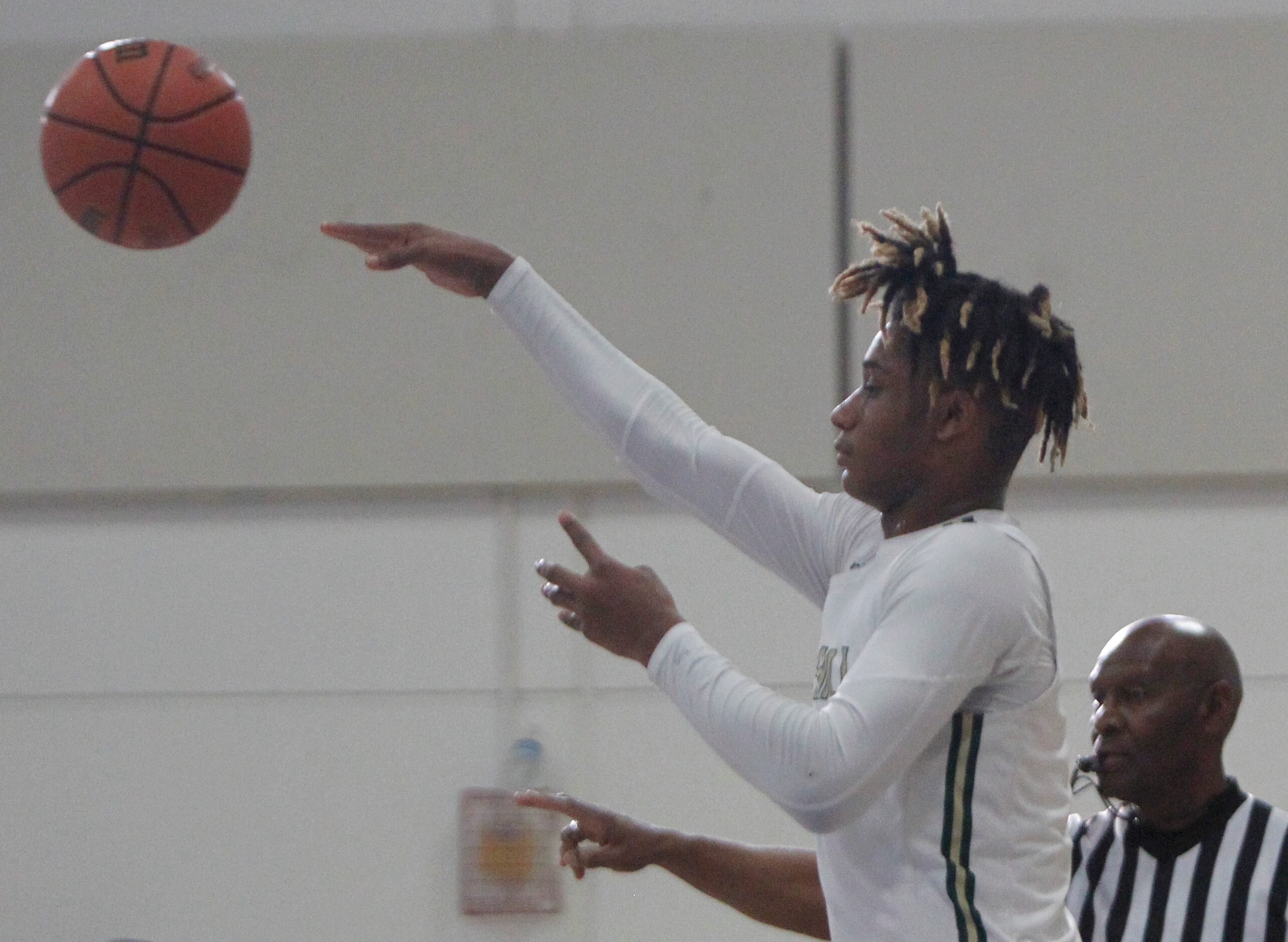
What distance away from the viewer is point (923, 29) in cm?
414

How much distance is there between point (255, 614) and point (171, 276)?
976 mm

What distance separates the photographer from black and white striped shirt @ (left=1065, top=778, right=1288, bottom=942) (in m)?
2.10

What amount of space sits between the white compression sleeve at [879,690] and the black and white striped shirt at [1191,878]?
0.98 meters

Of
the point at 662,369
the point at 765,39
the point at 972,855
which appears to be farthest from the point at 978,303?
the point at 765,39

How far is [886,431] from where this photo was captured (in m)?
1.52

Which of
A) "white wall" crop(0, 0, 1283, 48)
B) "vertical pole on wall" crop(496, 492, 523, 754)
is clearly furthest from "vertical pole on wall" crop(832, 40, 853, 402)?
"vertical pole on wall" crop(496, 492, 523, 754)

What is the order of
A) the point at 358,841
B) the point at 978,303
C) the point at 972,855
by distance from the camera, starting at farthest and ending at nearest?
the point at 358,841, the point at 978,303, the point at 972,855

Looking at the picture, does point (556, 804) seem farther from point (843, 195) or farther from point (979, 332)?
point (843, 195)

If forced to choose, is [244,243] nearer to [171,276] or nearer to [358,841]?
[171,276]

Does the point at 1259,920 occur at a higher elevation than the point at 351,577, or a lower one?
lower

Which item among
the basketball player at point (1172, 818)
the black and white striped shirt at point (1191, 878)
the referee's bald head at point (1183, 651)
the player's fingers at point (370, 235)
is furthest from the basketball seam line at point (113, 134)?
the black and white striped shirt at point (1191, 878)

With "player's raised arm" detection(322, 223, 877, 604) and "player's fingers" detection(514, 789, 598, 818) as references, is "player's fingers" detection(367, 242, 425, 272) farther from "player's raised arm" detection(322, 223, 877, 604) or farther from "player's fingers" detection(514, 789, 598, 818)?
"player's fingers" detection(514, 789, 598, 818)

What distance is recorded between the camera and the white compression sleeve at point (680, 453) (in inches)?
66.4

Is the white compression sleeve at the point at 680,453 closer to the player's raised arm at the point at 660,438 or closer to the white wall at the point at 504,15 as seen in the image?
the player's raised arm at the point at 660,438
